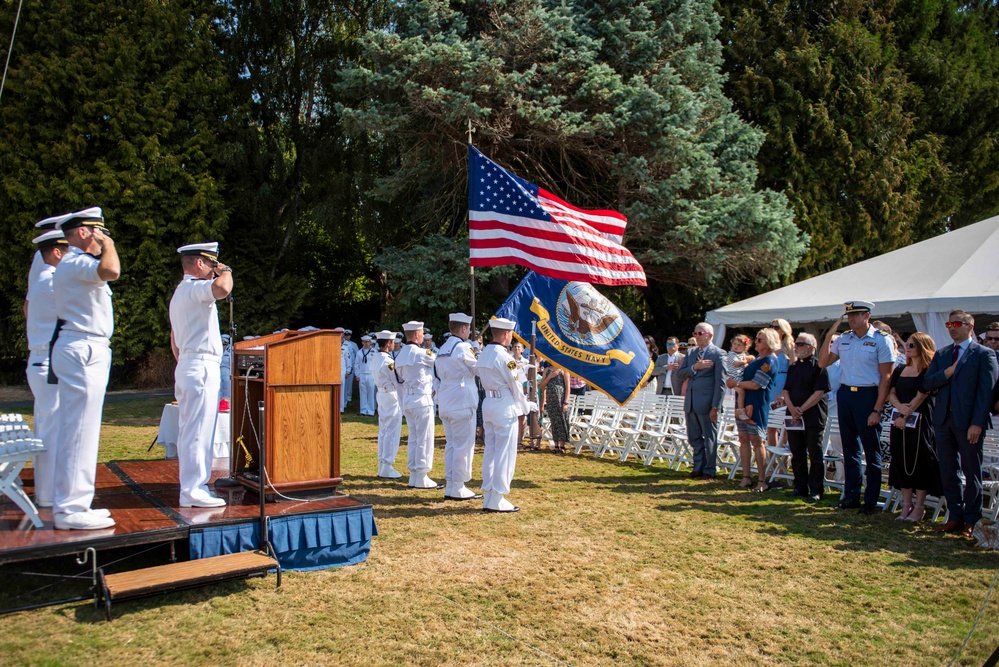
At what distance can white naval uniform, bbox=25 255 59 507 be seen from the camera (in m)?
5.50

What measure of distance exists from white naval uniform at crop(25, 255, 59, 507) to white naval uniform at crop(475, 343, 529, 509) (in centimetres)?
412

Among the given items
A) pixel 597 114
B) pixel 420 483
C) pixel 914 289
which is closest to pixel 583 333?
pixel 420 483

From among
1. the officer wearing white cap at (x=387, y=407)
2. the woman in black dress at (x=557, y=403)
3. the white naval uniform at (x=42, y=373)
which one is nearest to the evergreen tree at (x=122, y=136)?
the woman in black dress at (x=557, y=403)

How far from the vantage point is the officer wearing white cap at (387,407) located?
984cm

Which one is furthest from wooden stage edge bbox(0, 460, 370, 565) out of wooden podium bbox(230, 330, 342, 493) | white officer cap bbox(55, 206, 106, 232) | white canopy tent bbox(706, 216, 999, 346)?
white canopy tent bbox(706, 216, 999, 346)

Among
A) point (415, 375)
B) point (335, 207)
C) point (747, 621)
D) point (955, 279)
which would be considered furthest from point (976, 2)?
point (747, 621)

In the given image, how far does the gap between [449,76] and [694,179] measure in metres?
6.73

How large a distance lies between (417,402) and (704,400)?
4028mm

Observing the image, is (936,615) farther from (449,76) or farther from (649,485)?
(449,76)

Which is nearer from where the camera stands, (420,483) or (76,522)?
(76,522)

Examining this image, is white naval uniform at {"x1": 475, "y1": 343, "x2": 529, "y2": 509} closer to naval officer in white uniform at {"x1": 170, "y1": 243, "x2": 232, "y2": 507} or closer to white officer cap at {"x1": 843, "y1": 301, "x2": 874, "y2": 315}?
naval officer in white uniform at {"x1": 170, "y1": 243, "x2": 232, "y2": 507}

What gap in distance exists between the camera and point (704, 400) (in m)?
10.3

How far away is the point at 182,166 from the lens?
73.0 ft

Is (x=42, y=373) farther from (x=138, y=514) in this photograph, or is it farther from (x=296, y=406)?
(x=296, y=406)
